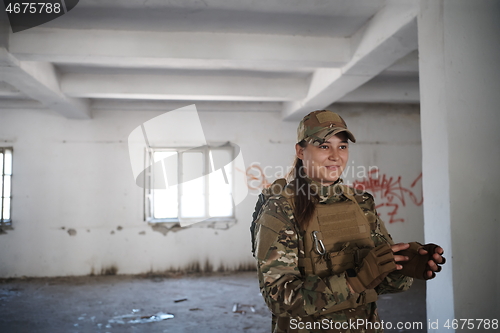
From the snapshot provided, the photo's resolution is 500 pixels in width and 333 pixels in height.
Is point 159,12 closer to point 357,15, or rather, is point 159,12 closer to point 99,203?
point 357,15

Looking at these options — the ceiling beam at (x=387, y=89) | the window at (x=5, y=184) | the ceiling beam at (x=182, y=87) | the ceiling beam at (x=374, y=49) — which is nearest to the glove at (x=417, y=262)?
the ceiling beam at (x=374, y=49)

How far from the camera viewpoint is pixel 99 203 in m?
5.77

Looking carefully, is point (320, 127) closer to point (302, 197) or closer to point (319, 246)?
point (302, 197)

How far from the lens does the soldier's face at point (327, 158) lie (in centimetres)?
134

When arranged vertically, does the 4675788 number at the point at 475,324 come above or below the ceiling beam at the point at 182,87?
below

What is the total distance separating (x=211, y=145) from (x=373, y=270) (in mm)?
4961

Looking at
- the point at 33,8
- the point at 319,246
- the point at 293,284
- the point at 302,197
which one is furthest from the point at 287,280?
the point at 33,8

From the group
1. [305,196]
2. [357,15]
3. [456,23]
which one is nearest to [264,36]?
[357,15]

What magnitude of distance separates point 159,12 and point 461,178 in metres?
2.43

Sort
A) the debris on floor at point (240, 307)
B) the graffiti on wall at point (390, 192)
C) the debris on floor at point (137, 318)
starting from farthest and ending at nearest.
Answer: the graffiti on wall at point (390, 192), the debris on floor at point (240, 307), the debris on floor at point (137, 318)

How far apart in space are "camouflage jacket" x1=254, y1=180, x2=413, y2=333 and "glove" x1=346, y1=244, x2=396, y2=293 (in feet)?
0.11

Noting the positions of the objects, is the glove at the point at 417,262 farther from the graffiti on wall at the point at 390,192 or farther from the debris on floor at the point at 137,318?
the graffiti on wall at the point at 390,192

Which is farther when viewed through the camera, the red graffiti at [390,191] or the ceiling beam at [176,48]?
the red graffiti at [390,191]

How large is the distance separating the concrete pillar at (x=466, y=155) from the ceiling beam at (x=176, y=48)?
1255 mm
